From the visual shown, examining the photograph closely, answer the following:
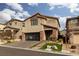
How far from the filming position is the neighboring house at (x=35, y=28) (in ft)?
40.3

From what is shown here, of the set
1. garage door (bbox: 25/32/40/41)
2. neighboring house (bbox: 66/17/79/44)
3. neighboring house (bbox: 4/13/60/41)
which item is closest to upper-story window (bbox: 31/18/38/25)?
neighboring house (bbox: 4/13/60/41)

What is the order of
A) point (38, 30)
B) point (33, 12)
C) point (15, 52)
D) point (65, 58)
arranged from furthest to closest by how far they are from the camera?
point (38, 30), point (33, 12), point (15, 52), point (65, 58)

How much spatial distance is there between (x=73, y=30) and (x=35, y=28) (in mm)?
2276

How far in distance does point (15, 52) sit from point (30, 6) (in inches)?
91.0

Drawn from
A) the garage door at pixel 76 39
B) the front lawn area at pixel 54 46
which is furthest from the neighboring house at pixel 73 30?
the front lawn area at pixel 54 46

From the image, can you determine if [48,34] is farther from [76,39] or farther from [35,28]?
[76,39]

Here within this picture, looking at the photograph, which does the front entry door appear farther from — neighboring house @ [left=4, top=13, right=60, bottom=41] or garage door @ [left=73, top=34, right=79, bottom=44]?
garage door @ [left=73, top=34, right=79, bottom=44]

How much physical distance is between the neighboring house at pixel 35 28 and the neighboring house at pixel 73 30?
→ 65cm

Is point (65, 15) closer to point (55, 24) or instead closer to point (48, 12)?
point (48, 12)

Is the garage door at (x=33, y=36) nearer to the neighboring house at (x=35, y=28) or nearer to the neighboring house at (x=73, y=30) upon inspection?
the neighboring house at (x=35, y=28)

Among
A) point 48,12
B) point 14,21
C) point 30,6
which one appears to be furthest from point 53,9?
point 14,21

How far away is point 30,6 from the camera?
10664 millimetres

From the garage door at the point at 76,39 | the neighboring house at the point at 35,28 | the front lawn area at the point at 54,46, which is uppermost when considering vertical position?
the neighboring house at the point at 35,28

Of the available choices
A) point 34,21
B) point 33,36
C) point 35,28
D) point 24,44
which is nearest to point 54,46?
point 24,44
